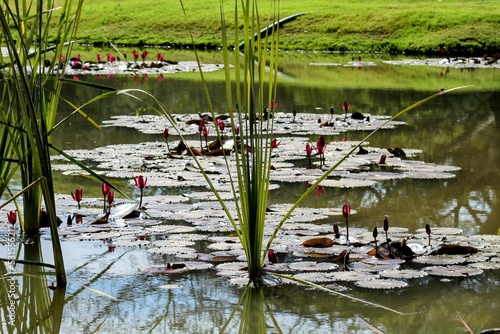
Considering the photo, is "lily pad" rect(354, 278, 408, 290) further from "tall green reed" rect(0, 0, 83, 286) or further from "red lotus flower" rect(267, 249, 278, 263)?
"tall green reed" rect(0, 0, 83, 286)

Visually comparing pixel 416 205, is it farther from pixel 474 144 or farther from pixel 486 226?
pixel 474 144

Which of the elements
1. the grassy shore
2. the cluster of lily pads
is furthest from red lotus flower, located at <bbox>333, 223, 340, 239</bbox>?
the grassy shore

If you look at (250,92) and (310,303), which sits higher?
(250,92)

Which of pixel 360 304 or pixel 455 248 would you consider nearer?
pixel 360 304

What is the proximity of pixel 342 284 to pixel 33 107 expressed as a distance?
52.5 inches

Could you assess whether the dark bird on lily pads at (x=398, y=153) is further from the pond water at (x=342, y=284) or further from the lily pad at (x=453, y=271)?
the lily pad at (x=453, y=271)

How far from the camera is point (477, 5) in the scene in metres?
27.4

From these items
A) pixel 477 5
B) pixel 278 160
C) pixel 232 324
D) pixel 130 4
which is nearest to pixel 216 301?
pixel 232 324

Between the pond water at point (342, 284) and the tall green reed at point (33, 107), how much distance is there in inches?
11.3

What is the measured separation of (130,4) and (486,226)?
29.1 metres

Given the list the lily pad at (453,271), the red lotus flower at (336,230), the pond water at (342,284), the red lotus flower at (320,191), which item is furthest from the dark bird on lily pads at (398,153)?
the lily pad at (453,271)

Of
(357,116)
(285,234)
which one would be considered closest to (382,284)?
(285,234)

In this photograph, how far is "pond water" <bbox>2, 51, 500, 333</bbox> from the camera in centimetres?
310

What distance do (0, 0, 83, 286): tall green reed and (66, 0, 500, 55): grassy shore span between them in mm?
16887
